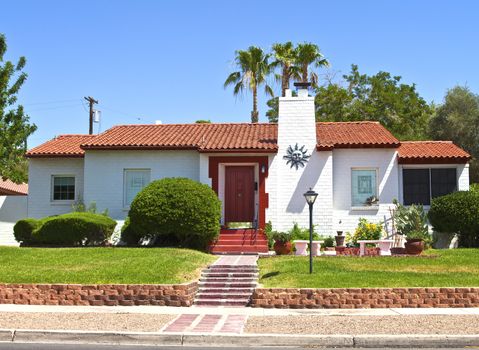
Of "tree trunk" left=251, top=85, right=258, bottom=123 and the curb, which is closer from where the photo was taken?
the curb

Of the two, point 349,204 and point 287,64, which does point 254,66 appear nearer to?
point 287,64

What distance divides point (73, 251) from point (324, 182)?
354 inches

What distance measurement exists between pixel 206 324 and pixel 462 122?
26.5 m

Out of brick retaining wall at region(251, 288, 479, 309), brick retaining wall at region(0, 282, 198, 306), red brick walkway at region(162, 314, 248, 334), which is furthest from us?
brick retaining wall at region(0, 282, 198, 306)

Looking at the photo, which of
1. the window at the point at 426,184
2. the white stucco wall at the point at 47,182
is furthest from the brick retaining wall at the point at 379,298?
the white stucco wall at the point at 47,182

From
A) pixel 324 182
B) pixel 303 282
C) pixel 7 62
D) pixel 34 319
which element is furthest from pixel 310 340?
pixel 7 62

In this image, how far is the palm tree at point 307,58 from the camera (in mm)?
33594

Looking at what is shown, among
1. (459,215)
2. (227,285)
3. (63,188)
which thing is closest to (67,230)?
(63,188)

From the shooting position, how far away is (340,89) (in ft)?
134

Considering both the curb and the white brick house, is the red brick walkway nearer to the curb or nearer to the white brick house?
the curb

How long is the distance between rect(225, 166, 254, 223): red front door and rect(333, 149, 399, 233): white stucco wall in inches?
122

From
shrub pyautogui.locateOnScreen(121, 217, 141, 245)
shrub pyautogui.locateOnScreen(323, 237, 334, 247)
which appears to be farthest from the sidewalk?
shrub pyautogui.locateOnScreen(323, 237, 334, 247)

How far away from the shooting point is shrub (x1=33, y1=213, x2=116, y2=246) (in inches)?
732

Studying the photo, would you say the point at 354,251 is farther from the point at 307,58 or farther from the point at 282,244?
the point at 307,58
